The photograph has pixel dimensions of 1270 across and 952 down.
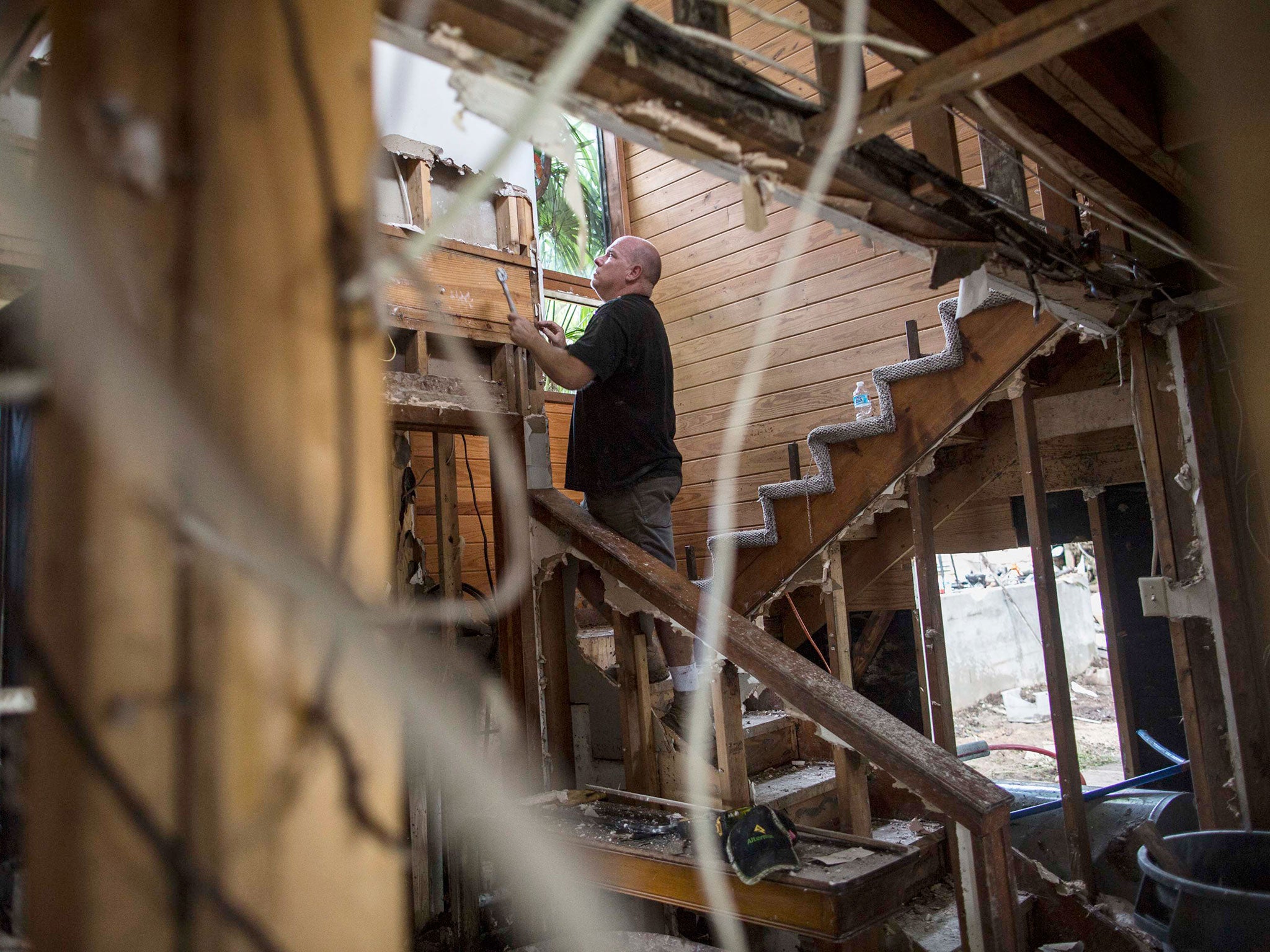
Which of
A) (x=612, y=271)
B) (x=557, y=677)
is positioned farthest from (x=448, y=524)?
(x=612, y=271)

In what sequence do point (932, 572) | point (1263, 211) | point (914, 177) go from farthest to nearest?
point (932, 572) → point (1263, 211) → point (914, 177)

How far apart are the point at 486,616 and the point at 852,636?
262 cm

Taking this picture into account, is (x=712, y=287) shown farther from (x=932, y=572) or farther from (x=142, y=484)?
(x=142, y=484)

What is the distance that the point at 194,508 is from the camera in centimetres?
48

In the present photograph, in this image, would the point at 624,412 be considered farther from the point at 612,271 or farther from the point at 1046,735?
the point at 1046,735

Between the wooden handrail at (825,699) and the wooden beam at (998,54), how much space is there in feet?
4.57

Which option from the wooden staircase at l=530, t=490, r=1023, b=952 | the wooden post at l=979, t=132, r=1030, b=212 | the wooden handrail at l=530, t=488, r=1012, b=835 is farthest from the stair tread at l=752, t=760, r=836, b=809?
the wooden post at l=979, t=132, r=1030, b=212

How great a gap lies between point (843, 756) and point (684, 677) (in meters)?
0.60

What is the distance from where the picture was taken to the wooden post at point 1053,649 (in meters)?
3.05

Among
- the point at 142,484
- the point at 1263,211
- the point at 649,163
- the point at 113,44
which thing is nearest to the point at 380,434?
the point at 142,484

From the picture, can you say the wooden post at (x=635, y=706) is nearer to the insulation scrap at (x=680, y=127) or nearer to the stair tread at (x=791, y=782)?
the stair tread at (x=791, y=782)

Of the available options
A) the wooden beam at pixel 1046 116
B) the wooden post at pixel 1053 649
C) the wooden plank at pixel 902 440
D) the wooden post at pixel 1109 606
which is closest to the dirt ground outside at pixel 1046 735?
the wooden post at pixel 1109 606

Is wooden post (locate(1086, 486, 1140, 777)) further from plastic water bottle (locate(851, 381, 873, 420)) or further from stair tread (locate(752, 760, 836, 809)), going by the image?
stair tread (locate(752, 760, 836, 809))

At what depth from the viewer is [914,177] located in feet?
5.85
